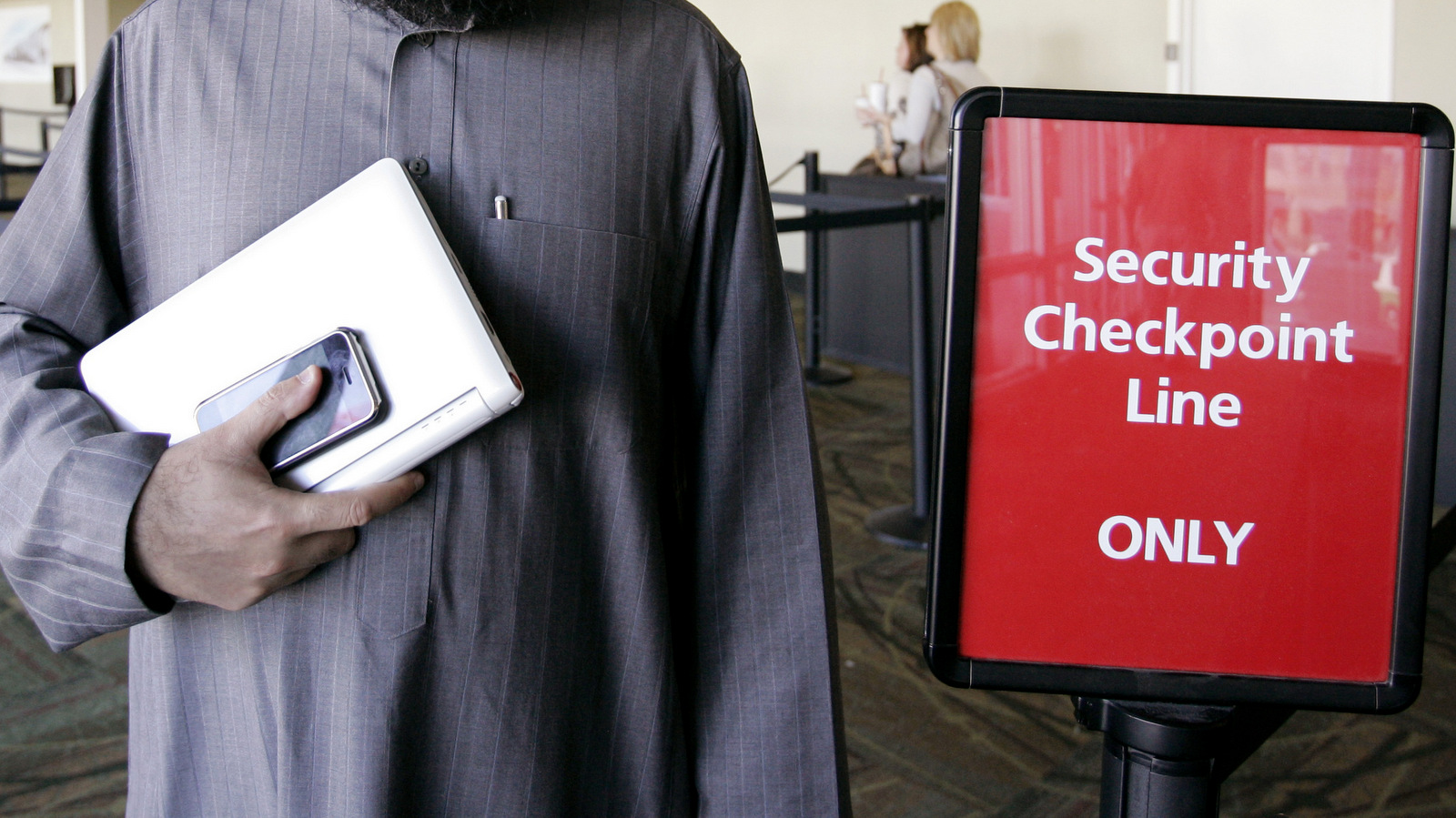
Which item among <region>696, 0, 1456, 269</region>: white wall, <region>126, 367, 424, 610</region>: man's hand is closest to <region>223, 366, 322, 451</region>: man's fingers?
<region>126, 367, 424, 610</region>: man's hand

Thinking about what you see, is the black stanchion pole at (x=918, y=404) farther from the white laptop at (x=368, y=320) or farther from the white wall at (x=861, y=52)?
the white laptop at (x=368, y=320)

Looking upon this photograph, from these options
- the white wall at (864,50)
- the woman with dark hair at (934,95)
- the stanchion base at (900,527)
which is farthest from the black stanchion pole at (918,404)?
the white wall at (864,50)

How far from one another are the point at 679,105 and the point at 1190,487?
454mm

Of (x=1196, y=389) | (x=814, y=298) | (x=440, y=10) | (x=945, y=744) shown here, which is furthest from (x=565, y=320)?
(x=814, y=298)

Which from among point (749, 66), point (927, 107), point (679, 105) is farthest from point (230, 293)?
point (749, 66)

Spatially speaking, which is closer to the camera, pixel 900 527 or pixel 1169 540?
pixel 1169 540

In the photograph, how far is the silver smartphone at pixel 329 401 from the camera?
2.19ft

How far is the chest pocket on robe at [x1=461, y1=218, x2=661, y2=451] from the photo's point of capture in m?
0.74

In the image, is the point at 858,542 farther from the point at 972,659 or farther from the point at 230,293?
the point at 230,293

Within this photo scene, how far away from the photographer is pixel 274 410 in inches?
26.0

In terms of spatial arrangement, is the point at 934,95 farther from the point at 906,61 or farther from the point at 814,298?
the point at 814,298

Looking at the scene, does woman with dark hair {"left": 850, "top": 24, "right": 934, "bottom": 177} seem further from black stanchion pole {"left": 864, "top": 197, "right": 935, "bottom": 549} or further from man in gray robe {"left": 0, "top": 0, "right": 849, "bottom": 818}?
man in gray robe {"left": 0, "top": 0, "right": 849, "bottom": 818}

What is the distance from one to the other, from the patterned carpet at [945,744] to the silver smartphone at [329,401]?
1436 mm

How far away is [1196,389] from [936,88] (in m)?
4.36
